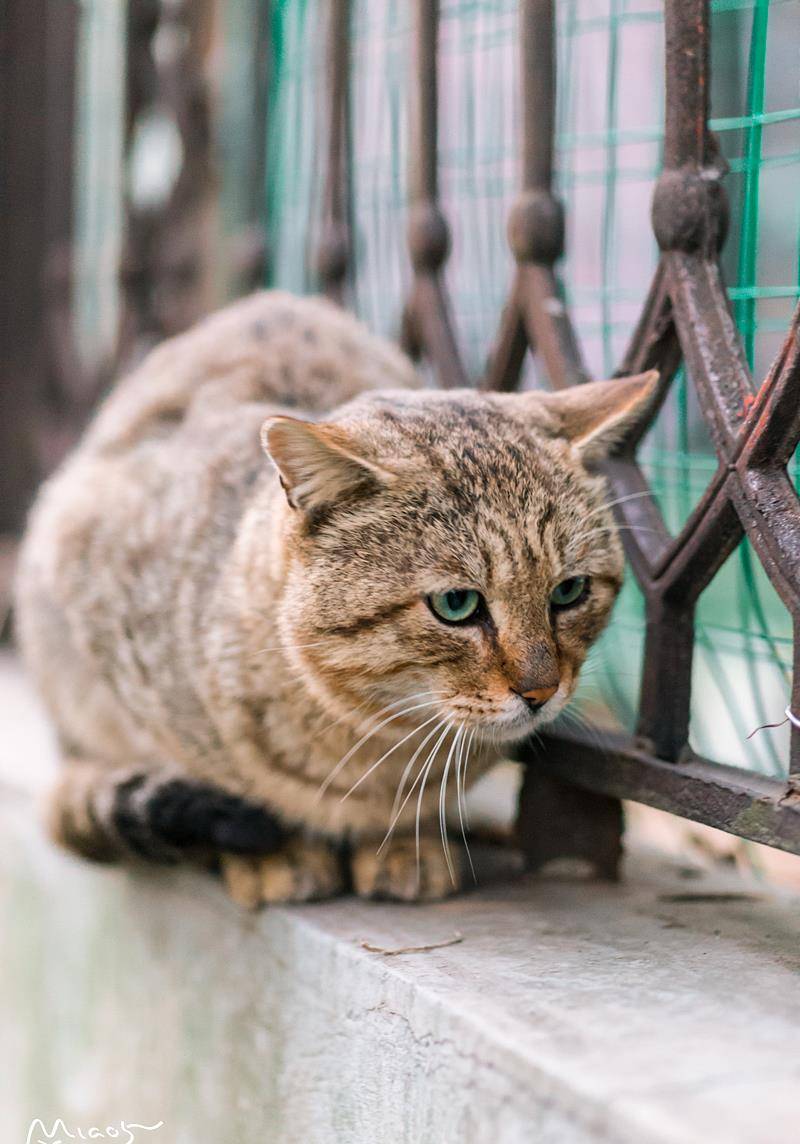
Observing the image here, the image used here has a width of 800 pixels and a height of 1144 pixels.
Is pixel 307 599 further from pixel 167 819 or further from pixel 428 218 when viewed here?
pixel 428 218

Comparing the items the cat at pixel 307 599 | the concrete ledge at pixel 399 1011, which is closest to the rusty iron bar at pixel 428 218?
the cat at pixel 307 599

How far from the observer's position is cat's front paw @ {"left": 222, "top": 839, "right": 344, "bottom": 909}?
7.13 feet

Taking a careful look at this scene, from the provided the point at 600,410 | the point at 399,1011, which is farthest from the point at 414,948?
the point at 600,410

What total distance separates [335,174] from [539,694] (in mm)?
1773

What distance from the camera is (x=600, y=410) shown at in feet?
6.49

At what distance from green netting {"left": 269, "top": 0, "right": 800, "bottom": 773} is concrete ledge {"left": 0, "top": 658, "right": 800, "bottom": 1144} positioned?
15.1 inches

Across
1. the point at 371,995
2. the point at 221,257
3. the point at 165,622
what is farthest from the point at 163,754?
the point at 221,257

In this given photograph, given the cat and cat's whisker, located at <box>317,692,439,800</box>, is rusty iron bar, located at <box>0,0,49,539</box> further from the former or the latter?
cat's whisker, located at <box>317,692,439,800</box>

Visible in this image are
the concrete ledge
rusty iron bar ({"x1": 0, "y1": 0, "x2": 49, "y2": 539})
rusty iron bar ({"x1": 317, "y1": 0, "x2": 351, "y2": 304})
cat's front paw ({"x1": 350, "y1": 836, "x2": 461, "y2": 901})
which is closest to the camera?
the concrete ledge

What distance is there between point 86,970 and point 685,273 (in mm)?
1892

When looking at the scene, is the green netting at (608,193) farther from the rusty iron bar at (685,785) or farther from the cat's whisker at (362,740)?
the cat's whisker at (362,740)

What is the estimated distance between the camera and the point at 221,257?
379cm

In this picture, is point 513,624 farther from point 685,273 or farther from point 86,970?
point 86,970

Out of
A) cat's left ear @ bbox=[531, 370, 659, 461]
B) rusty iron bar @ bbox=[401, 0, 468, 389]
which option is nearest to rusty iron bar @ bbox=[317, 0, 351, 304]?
rusty iron bar @ bbox=[401, 0, 468, 389]
